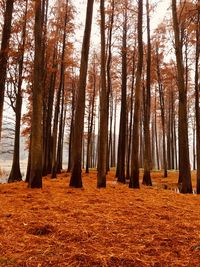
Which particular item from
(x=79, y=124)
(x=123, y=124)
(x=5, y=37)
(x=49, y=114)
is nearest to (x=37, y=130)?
(x=79, y=124)

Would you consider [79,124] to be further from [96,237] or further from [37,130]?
[96,237]

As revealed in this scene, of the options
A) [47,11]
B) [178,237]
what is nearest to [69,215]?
[178,237]

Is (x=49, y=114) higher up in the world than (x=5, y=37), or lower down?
lower down

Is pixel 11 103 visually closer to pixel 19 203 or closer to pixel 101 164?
pixel 101 164

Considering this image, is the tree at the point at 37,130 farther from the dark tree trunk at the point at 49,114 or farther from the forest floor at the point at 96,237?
the dark tree trunk at the point at 49,114

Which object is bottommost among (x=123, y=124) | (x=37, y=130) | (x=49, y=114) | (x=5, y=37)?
(x=37, y=130)

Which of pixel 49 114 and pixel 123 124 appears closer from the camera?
pixel 123 124

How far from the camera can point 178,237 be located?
3.64 meters

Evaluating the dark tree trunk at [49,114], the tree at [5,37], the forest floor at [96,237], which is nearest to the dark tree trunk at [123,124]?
the dark tree trunk at [49,114]

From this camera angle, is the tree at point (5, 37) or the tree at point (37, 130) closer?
the tree at point (5, 37)

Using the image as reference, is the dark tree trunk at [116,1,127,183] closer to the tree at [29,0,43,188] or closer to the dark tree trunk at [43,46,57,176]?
the dark tree trunk at [43,46,57,176]

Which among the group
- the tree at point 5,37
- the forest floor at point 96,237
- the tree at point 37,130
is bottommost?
the forest floor at point 96,237

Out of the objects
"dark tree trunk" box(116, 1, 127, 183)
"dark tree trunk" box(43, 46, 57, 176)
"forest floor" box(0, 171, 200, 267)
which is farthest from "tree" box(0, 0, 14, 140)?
"dark tree trunk" box(116, 1, 127, 183)

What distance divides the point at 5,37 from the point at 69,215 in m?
6.21
